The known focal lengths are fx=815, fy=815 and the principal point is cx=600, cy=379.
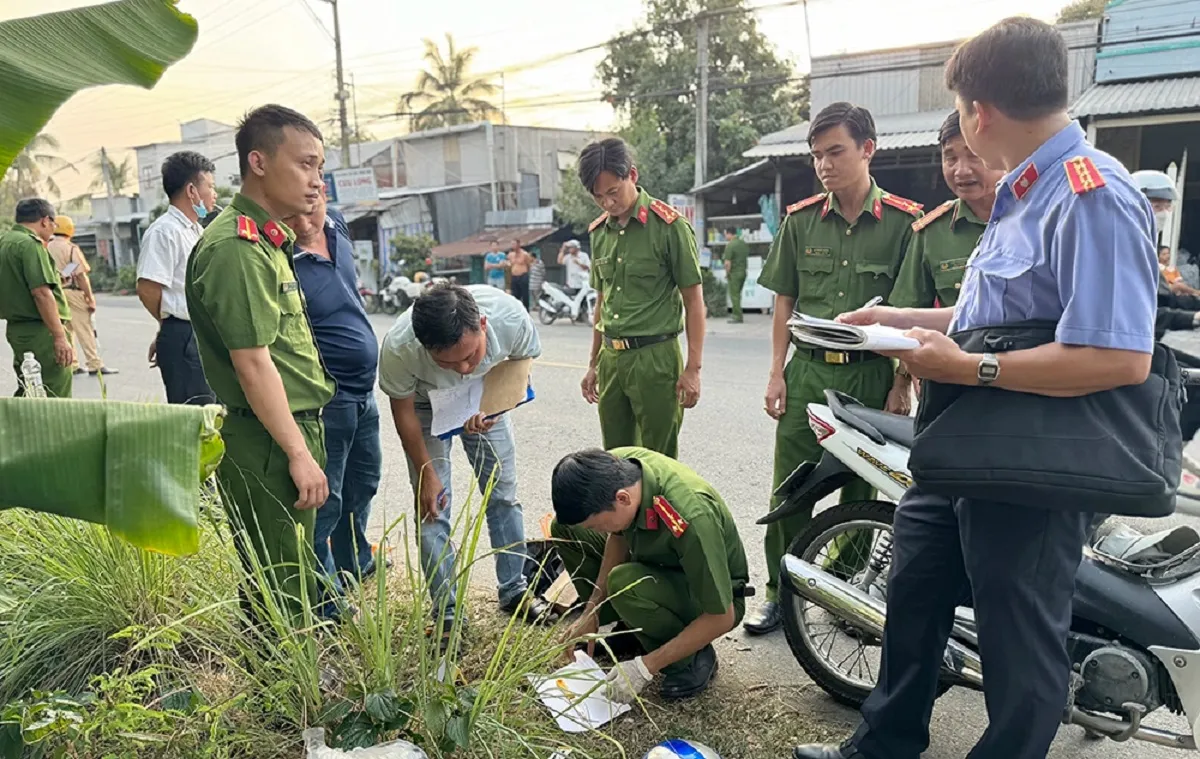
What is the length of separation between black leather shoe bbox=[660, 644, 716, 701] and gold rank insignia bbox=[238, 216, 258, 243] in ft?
5.67

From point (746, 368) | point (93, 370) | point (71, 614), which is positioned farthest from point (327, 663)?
point (93, 370)

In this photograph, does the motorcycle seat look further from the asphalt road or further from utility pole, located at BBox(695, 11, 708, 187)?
utility pole, located at BBox(695, 11, 708, 187)

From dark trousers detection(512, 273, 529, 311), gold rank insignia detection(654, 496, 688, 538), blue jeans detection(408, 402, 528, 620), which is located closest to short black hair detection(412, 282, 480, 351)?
blue jeans detection(408, 402, 528, 620)

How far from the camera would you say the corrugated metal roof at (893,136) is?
12.6 metres

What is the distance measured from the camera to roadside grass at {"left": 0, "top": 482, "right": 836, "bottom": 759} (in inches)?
69.4

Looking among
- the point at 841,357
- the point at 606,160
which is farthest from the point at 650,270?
the point at 841,357

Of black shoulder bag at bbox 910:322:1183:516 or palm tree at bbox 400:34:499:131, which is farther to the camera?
palm tree at bbox 400:34:499:131

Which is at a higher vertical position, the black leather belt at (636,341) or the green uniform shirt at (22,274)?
the green uniform shirt at (22,274)

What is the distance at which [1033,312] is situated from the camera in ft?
5.36

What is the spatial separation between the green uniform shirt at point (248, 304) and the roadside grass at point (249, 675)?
1.64ft

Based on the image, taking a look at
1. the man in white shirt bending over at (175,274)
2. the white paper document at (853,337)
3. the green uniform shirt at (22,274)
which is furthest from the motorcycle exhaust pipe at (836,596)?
the green uniform shirt at (22,274)

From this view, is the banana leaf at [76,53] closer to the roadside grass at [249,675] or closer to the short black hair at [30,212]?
the roadside grass at [249,675]

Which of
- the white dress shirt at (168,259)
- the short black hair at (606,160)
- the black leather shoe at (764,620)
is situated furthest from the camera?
the white dress shirt at (168,259)

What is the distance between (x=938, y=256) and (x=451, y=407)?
5.81ft
